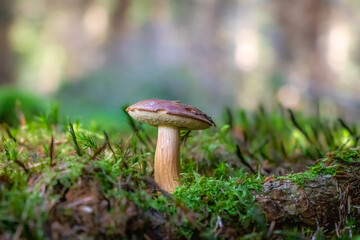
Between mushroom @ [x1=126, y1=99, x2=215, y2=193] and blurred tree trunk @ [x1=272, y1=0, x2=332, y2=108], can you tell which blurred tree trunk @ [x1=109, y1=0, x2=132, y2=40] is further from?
mushroom @ [x1=126, y1=99, x2=215, y2=193]

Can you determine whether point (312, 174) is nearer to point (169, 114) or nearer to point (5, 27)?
point (169, 114)

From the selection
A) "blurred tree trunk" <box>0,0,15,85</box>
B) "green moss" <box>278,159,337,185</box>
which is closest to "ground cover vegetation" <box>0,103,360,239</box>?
"green moss" <box>278,159,337,185</box>

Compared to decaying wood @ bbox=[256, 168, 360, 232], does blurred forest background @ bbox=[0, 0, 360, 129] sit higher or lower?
higher

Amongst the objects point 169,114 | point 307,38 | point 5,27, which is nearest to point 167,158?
point 169,114

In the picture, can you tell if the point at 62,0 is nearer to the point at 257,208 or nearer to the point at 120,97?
the point at 120,97

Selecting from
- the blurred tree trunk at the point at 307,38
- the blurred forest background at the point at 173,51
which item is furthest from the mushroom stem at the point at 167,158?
the blurred forest background at the point at 173,51

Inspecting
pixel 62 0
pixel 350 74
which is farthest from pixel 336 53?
pixel 62 0
